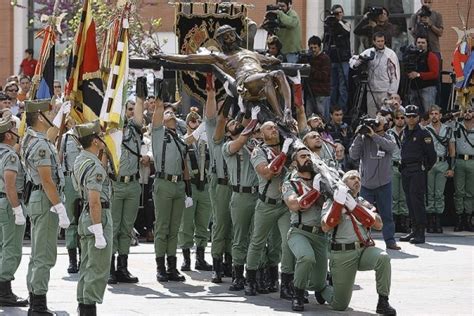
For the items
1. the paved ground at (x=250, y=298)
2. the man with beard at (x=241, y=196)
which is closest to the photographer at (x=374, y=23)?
the paved ground at (x=250, y=298)

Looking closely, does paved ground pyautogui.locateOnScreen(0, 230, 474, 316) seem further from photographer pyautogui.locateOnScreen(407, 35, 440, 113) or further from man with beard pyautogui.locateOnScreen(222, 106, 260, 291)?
photographer pyautogui.locateOnScreen(407, 35, 440, 113)

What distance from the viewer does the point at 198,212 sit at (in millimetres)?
16297

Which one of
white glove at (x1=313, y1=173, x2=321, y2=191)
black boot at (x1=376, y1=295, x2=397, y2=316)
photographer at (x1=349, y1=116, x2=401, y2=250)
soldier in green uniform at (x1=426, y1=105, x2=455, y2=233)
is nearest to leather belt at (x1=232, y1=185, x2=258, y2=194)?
white glove at (x1=313, y1=173, x2=321, y2=191)

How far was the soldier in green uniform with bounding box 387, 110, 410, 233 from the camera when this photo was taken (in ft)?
64.5

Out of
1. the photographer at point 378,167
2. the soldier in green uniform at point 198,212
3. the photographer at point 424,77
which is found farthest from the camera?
the photographer at point 424,77

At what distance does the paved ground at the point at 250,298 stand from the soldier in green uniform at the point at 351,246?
321mm

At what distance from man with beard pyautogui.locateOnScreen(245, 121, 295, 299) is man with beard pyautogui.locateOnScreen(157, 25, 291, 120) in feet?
1.73

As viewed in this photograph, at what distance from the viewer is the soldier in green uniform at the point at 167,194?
50.2 feet

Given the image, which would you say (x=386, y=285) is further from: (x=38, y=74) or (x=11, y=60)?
(x=11, y=60)

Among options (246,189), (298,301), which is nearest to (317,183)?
(298,301)

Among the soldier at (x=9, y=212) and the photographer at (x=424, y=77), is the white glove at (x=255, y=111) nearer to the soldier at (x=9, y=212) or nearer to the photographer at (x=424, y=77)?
the soldier at (x=9, y=212)

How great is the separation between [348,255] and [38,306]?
125 inches

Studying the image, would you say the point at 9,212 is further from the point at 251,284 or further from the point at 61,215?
the point at 251,284

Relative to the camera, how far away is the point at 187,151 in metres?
15.6
